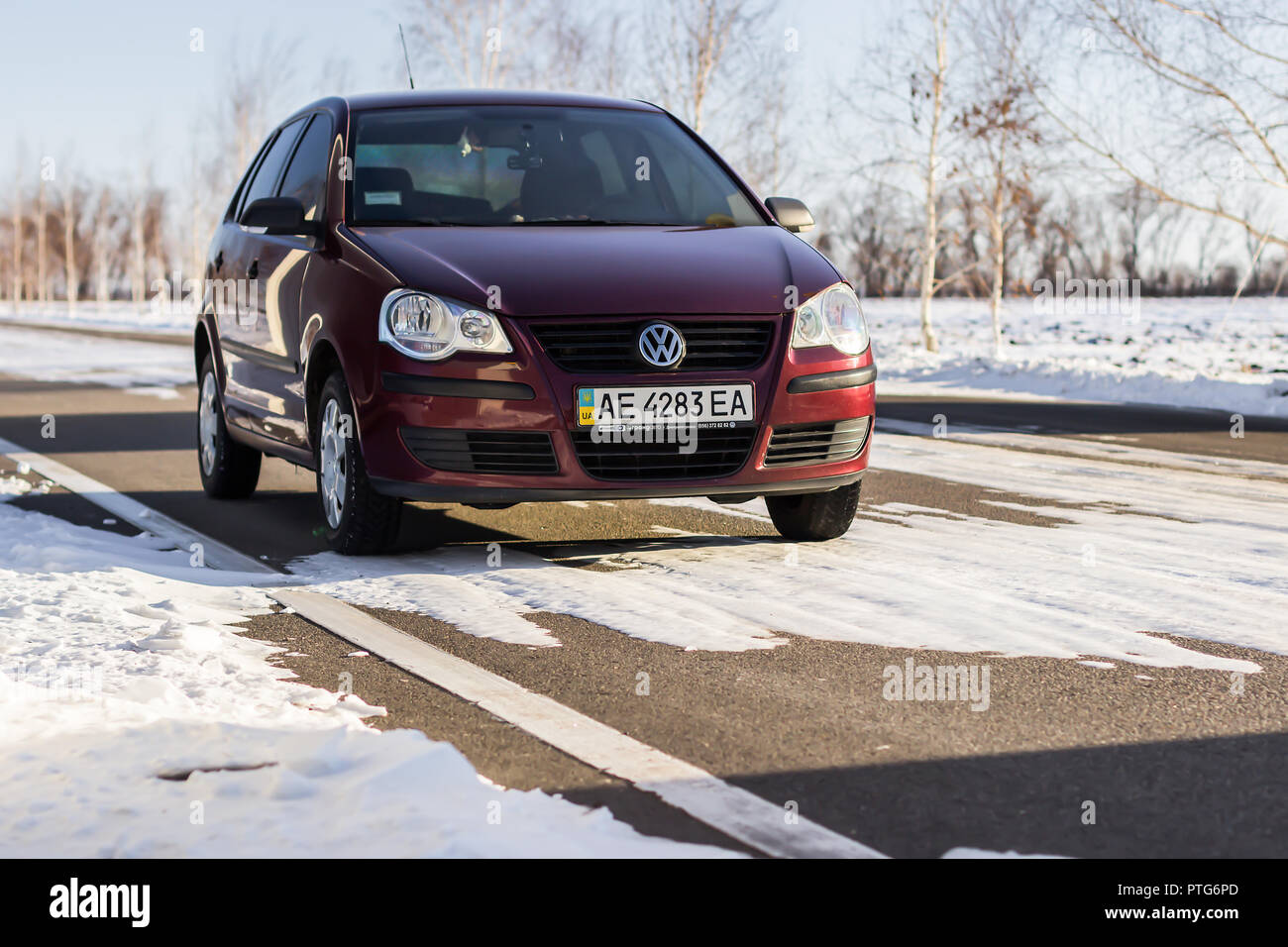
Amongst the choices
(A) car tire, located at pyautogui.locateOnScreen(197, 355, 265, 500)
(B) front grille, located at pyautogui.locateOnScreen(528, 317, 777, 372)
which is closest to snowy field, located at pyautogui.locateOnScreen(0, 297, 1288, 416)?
(A) car tire, located at pyautogui.locateOnScreen(197, 355, 265, 500)

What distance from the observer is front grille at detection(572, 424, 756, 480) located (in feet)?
17.9

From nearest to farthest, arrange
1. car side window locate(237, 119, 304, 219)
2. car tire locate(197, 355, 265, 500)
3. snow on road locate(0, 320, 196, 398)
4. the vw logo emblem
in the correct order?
the vw logo emblem → car side window locate(237, 119, 304, 219) → car tire locate(197, 355, 265, 500) → snow on road locate(0, 320, 196, 398)

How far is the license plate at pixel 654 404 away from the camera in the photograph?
536 centimetres

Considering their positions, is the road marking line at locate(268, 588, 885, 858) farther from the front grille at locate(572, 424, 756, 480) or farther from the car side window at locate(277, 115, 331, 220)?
the car side window at locate(277, 115, 331, 220)

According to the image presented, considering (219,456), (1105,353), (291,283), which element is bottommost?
(219,456)

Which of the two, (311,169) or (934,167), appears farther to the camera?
(934,167)

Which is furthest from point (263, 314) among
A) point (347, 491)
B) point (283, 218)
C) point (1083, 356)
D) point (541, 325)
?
point (1083, 356)

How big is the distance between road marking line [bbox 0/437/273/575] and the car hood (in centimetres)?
131

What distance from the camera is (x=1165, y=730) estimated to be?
3566mm

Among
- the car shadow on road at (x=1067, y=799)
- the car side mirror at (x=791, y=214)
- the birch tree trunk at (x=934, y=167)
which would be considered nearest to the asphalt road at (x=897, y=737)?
the car shadow on road at (x=1067, y=799)

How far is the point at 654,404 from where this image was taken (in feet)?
17.7

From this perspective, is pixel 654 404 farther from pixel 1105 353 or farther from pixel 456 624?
pixel 1105 353

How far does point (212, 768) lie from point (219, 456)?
4.82m
